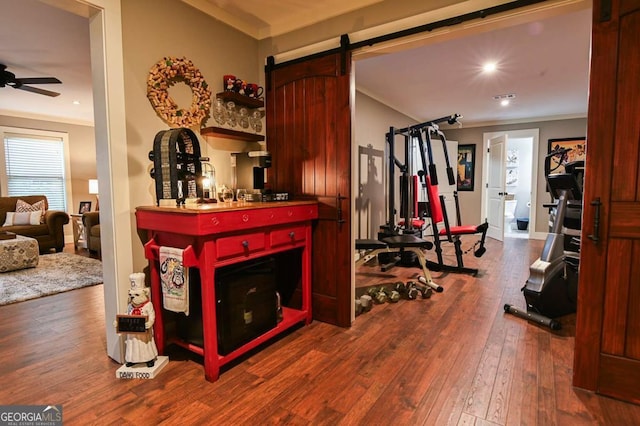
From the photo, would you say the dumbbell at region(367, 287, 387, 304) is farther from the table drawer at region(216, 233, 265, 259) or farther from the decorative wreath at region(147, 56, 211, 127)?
the decorative wreath at region(147, 56, 211, 127)

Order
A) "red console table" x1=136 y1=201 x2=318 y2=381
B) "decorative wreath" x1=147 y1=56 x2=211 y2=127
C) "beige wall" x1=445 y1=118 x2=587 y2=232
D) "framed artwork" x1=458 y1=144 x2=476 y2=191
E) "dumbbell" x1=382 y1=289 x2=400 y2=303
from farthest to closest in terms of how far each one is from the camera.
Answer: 1. "framed artwork" x1=458 y1=144 x2=476 y2=191
2. "beige wall" x1=445 y1=118 x2=587 y2=232
3. "dumbbell" x1=382 y1=289 x2=400 y2=303
4. "decorative wreath" x1=147 y1=56 x2=211 y2=127
5. "red console table" x1=136 y1=201 x2=318 y2=381

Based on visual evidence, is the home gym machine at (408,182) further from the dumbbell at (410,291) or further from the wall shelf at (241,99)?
the wall shelf at (241,99)

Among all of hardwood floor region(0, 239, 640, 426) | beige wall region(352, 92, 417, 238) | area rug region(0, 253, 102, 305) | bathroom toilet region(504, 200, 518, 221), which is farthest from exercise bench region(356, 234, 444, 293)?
bathroom toilet region(504, 200, 518, 221)

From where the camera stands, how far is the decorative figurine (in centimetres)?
201

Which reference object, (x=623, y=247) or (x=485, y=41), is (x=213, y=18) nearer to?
(x=485, y=41)

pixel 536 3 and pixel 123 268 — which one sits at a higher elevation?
pixel 536 3

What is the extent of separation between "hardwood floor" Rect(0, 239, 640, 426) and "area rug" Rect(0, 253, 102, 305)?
2.14ft

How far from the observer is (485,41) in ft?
10.6

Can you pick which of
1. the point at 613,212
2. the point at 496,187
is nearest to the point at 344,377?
the point at 613,212

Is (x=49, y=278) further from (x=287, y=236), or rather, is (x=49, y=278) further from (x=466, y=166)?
(x=466, y=166)

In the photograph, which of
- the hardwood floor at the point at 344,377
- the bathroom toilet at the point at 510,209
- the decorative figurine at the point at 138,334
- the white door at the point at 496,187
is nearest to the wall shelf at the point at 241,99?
the decorative figurine at the point at 138,334

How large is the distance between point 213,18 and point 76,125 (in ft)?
20.0

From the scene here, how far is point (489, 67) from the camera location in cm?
394

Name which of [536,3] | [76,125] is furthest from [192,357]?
[76,125]
